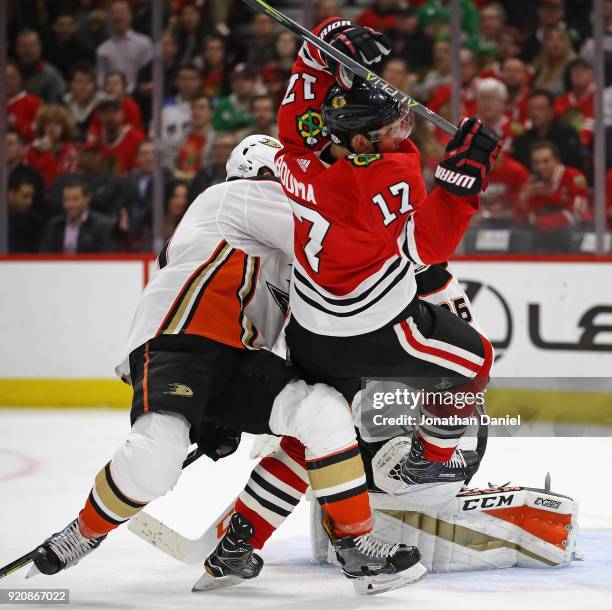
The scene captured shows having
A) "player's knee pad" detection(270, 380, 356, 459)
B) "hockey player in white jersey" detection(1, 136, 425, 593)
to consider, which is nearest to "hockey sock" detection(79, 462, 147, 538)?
"hockey player in white jersey" detection(1, 136, 425, 593)

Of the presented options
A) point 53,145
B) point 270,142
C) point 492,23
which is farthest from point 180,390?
point 492,23

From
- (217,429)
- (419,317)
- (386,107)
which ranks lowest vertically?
(217,429)

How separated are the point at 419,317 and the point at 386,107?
17.1 inches

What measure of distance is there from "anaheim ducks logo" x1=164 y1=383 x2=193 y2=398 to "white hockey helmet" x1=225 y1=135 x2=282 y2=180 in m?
0.59

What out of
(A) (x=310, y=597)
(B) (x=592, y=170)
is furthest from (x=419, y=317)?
(B) (x=592, y=170)

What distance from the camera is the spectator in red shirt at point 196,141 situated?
5770 millimetres

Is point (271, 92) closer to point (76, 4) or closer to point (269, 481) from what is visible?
point (76, 4)

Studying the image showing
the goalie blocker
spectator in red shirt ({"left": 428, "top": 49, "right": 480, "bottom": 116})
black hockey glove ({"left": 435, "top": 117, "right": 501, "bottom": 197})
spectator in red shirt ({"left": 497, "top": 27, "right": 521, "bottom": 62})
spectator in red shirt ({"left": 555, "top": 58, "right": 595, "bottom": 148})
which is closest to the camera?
black hockey glove ({"left": 435, "top": 117, "right": 501, "bottom": 197})

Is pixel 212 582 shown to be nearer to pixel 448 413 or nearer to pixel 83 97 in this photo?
pixel 448 413

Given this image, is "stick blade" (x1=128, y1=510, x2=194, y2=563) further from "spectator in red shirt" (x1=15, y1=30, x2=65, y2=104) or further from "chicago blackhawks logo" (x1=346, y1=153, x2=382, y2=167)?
"spectator in red shirt" (x1=15, y1=30, x2=65, y2=104)

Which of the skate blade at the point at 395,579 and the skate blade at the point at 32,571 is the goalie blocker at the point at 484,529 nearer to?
the skate blade at the point at 395,579

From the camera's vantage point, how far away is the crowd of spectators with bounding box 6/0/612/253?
212 inches

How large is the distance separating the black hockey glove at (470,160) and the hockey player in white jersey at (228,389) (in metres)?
0.53

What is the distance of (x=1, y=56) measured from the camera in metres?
5.73
